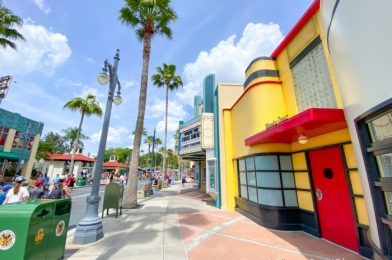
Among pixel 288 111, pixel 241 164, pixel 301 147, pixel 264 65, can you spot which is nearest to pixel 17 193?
pixel 241 164

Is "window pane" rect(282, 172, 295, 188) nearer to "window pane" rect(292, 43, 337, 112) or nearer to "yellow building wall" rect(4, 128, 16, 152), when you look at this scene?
"window pane" rect(292, 43, 337, 112)

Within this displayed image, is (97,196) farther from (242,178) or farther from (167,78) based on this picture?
(167,78)

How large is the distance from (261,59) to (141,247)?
7.85m

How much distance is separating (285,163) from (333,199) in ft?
6.14

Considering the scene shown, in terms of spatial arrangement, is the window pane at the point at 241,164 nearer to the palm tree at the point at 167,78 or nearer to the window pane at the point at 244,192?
the window pane at the point at 244,192

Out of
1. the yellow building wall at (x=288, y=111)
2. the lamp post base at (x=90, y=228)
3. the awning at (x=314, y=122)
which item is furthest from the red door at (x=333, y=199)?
the lamp post base at (x=90, y=228)

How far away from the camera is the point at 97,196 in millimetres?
5410

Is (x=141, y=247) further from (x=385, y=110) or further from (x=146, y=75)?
(x=146, y=75)

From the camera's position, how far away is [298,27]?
615 centimetres

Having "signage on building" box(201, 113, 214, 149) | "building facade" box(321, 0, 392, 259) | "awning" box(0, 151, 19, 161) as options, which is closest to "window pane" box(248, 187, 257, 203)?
"signage on building" box(201, 113, 214, 149)

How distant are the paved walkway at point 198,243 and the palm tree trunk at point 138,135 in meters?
2.31

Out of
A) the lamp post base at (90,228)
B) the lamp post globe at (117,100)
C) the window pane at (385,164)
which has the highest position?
the lamp post globe at (117,100)

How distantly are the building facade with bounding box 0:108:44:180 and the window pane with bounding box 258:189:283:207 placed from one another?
76.8ft

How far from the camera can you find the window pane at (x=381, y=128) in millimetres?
2168
